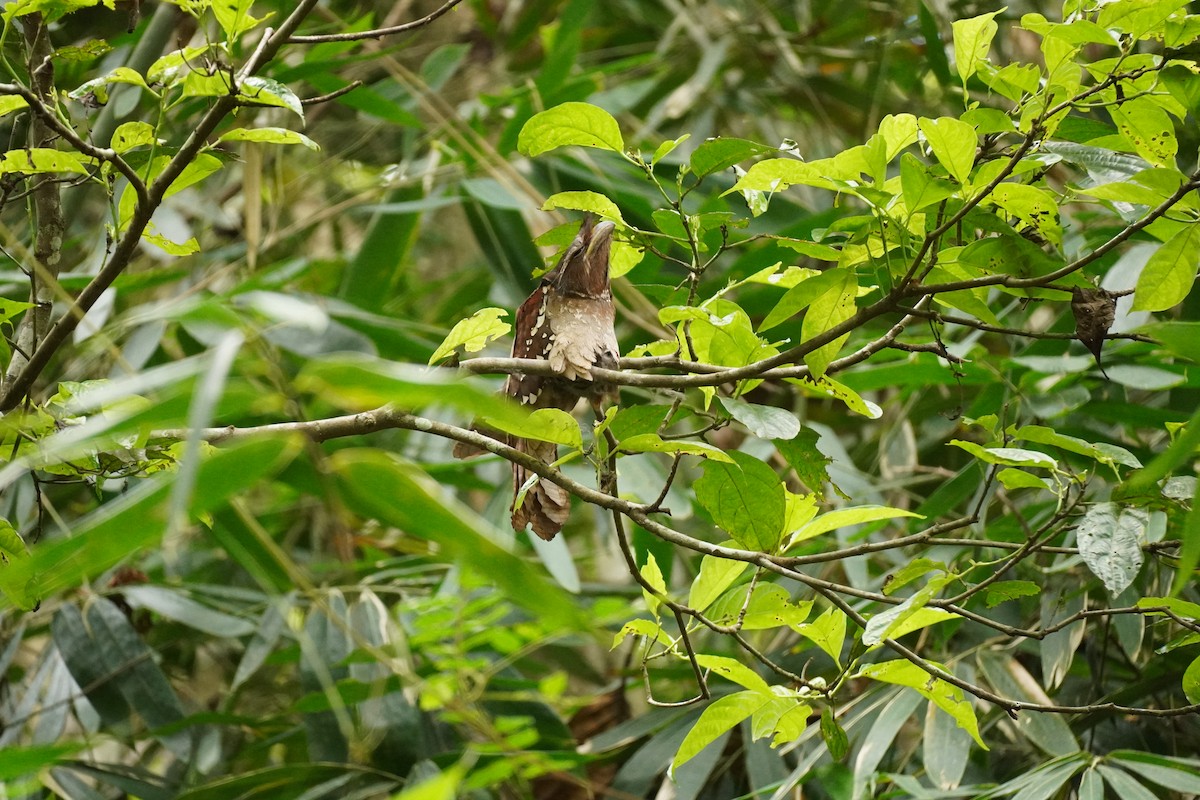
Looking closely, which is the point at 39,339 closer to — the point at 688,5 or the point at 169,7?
the point at 169,7

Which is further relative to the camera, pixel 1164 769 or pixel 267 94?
pixel 1164 769

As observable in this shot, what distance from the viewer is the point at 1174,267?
724 mm

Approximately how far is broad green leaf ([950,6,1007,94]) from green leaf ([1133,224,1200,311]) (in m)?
0.19

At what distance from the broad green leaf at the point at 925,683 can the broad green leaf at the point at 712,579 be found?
0.14 meters

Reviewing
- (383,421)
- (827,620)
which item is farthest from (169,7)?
(827,620)

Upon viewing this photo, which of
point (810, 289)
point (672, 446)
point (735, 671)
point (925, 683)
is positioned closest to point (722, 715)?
point (735, 671)

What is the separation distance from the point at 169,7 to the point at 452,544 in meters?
1.11

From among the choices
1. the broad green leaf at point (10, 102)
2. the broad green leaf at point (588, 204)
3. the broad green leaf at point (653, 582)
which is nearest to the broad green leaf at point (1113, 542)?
the broad green leaf at point (653, 582)

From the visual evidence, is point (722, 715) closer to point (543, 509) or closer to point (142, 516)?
point (543, 509)

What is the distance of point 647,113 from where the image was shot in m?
2.63

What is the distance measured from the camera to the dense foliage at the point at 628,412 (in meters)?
0.69

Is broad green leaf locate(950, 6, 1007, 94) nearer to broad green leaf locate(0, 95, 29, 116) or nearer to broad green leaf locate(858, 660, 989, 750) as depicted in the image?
broad green leaf locate(858, 660, 989, 750)

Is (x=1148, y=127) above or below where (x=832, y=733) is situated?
above

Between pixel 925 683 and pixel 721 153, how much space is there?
48cm
